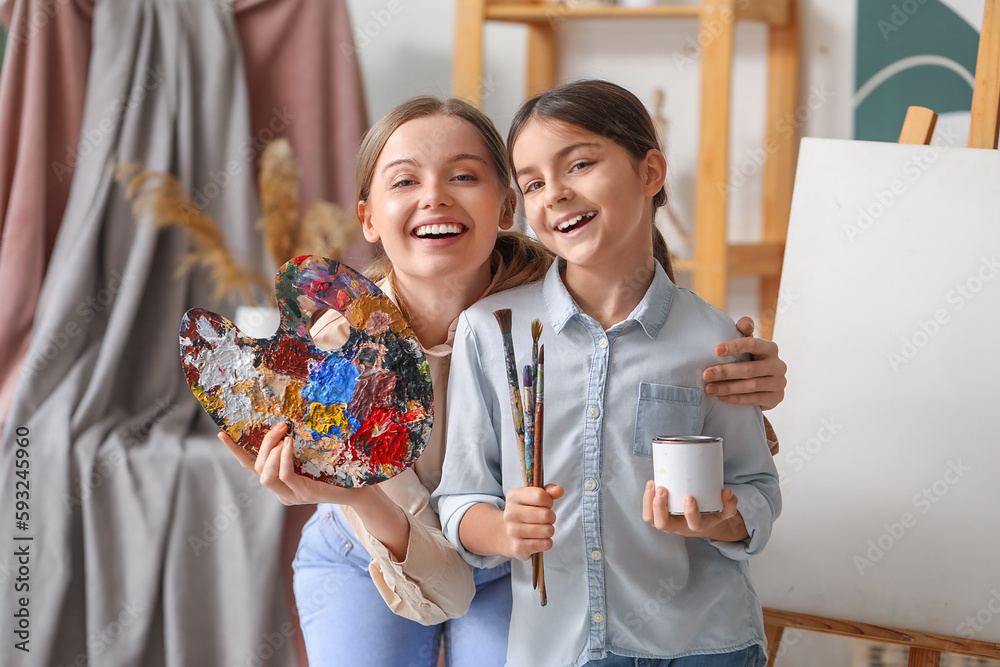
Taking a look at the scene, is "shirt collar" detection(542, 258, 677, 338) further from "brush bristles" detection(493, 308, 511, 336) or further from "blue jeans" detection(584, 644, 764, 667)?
"blue jeans" detection(584, 644, 764, 667)

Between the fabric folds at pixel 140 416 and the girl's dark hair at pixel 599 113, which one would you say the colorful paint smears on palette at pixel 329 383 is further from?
the fabric folds at pixel 140 416

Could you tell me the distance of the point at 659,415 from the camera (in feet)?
2.95

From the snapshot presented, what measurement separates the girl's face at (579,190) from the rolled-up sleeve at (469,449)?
6.6 inches

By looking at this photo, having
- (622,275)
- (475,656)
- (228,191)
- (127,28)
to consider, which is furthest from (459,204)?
(127,28)

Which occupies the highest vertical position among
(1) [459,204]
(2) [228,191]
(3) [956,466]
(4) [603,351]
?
(2) [228,191]

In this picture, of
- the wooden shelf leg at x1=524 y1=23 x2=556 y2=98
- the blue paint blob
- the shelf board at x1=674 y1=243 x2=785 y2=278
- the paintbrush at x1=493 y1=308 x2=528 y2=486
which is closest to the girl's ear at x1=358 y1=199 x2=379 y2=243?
the blue paint blob

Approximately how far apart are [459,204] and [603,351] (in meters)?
0.28

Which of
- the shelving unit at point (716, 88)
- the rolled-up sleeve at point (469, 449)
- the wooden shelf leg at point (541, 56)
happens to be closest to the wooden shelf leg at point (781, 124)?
the shelving unit at point (716, 88)

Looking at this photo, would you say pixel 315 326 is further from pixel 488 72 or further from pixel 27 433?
pixel 488 72

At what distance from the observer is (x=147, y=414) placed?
1.88 m

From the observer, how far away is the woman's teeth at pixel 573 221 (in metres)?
0.91

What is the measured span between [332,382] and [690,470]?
0.42 metres

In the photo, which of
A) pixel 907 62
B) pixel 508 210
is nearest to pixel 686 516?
pixel 508 210

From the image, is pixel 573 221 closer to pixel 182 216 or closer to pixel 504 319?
pixel 504 319
